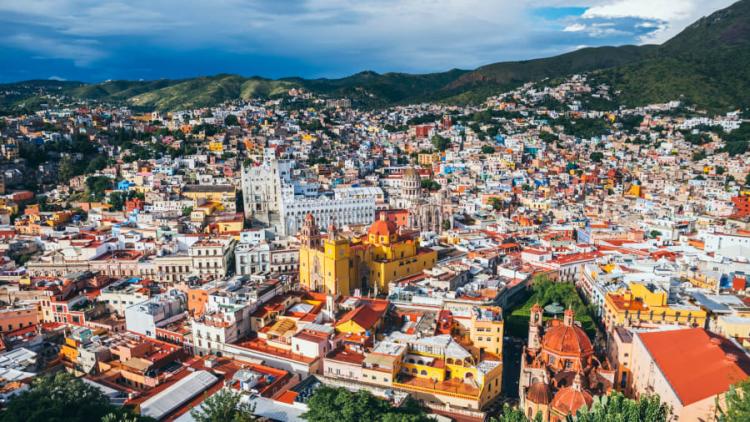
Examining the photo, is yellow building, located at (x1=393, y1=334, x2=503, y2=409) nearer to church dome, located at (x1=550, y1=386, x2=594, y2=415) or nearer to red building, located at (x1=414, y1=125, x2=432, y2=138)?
church dome, located at (x1=550, y1=386, x2=594, y2=415)

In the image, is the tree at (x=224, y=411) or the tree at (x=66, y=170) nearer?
the tree at (x=224, y=411)

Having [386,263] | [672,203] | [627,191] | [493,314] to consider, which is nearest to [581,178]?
[627,191]

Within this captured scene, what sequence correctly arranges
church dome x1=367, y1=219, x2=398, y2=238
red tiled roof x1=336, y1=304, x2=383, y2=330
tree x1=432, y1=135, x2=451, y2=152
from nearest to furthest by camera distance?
red tiled roof x1=336, y1=304, x2=383, y2=330 < church dome x1=367, y1=219, x2=398, y2=238 < tree x1=432, y1=135, x2=451, y2=152

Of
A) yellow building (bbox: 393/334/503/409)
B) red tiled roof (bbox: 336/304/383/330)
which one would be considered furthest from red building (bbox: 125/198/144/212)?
yellow building (bbox: 393/334/503/409)

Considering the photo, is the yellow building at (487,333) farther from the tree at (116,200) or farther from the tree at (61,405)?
the tree at (116,200)

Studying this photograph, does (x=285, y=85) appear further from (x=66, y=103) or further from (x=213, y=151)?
(x=213, y=151)

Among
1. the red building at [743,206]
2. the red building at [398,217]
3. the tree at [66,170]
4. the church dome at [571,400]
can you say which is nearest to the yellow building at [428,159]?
the red building at [398,217]
